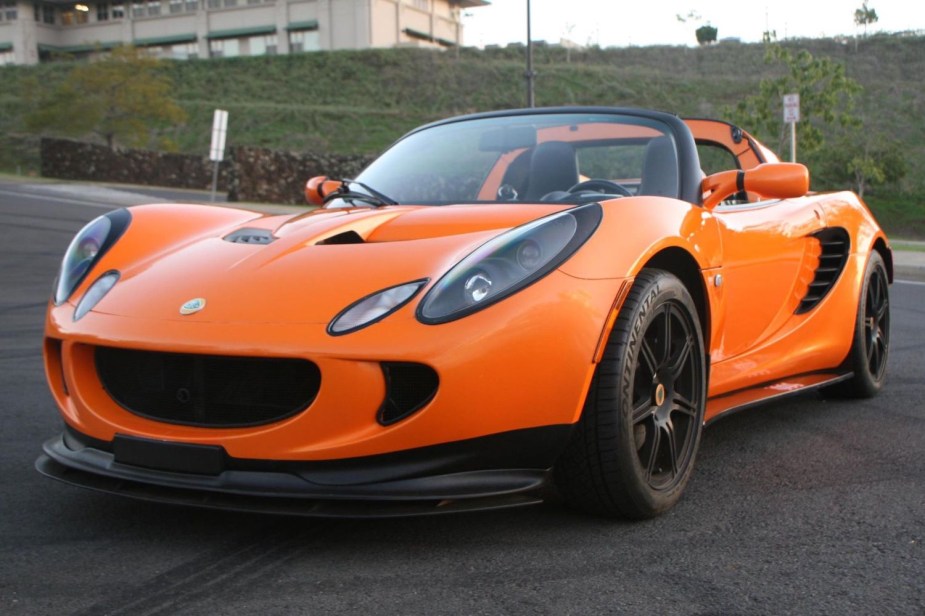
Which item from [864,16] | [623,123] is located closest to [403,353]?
[623,123]

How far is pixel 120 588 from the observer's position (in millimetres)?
2270

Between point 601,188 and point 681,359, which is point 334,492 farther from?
point 601,188

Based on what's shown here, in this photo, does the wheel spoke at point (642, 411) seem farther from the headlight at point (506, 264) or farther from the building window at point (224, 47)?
the building window at point (224, 47)

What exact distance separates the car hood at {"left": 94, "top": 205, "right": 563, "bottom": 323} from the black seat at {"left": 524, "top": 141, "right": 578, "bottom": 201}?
1.68ft

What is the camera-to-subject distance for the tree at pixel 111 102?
3644 centimetres

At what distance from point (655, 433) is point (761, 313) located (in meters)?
1.12

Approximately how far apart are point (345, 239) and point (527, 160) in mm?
1057

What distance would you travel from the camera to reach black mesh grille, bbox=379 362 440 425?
2.42 metres

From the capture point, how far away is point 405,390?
2453 millimetres

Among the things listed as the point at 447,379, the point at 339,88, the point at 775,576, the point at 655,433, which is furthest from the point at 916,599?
the point at 339,88

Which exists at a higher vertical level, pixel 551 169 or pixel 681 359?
pixel 551 169

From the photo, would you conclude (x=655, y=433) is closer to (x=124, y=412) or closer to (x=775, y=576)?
(x=775, y=576)

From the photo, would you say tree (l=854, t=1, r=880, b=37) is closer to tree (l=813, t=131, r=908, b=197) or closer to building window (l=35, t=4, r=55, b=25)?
tree (l=813, t=131, r=908, b=197)

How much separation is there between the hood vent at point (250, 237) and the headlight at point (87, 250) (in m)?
0.37
